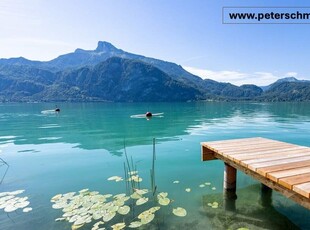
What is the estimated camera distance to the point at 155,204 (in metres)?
8.04

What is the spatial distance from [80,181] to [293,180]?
9048mm

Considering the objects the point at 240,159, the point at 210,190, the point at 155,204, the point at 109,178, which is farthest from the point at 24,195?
the point at 240,159

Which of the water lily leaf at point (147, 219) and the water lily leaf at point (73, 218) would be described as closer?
the water lily leaf at point (147, 219)

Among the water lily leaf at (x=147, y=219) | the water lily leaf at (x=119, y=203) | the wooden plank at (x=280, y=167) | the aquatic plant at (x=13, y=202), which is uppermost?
the wooden plank at (x=280, y=167)

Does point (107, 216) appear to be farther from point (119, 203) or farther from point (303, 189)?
point (303, 189)

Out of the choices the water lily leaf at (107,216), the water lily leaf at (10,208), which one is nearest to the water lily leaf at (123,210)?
the water lily leaf at (107,216)

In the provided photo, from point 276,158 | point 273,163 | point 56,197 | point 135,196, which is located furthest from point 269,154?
point 56,197

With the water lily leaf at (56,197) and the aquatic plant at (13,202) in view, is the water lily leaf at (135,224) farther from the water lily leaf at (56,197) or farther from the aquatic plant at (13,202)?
the aquatic plant at (13,202)

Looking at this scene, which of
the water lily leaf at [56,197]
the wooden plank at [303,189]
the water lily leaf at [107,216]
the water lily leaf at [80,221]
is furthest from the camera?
the water lily leaf at [56,197]

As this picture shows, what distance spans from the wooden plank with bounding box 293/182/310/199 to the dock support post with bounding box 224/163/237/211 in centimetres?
379

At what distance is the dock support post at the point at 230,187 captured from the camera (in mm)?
8156

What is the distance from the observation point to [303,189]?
4.26 metres

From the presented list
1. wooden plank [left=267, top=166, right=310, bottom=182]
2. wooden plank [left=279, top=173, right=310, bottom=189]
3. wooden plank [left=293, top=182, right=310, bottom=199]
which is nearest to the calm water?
wooden plank [left=267, top=166, right=310, bottom=182]

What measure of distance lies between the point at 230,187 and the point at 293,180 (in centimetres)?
419
